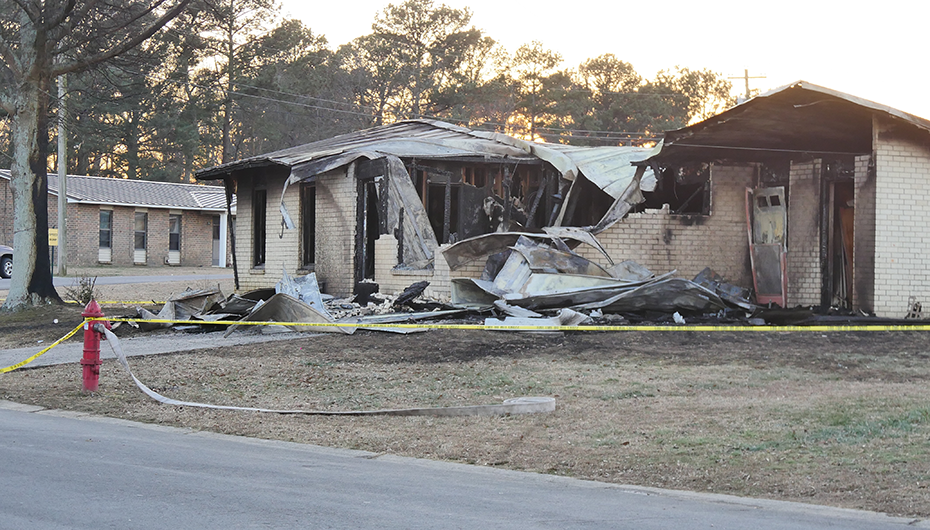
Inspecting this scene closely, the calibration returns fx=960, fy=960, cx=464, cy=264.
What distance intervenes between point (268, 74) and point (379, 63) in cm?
671

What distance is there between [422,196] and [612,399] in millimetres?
11193

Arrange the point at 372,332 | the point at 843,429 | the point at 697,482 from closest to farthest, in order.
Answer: the point at 697,482, the point at 843,429, the point at 372,332

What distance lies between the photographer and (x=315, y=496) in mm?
5816

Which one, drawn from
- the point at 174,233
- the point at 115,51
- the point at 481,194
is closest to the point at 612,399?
the point at 481,194

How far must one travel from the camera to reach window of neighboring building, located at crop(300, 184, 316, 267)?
21984mm

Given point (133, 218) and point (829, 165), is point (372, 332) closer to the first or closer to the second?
point (829, 165)

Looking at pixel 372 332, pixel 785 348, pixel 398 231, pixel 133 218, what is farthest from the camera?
pixel 133 218

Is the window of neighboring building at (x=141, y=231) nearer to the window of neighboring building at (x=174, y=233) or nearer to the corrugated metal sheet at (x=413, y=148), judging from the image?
the window of neighboring building at (x=174, y=233)

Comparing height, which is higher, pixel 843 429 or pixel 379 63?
pixel 379 63

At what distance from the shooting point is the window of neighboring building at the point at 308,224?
72.1 ft

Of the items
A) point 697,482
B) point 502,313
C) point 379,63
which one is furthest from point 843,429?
point 379,63

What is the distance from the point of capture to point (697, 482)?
20.6 ft

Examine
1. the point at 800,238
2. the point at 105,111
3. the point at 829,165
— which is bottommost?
the point at 800,238

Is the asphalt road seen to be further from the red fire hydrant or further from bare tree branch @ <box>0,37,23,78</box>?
bare tree branch @ <box>0,37,23,78</box>
